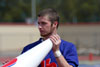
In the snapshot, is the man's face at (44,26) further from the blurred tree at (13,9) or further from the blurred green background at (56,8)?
the blurred tree at (13,9)

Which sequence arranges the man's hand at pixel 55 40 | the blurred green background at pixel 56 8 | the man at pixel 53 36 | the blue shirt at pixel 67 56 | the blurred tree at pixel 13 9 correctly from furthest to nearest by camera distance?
1. the blurred tree at pixel 13 9
2. the blurred green background at pixel 56 8
3. the blue shirt at pixel 67 56
4. the man at pixel 53 36
5. the man's hand at pixel 55 40

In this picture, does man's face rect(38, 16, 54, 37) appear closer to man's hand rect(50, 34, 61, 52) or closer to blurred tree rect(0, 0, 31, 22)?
man's hand rect(50, 34, 61, 52)

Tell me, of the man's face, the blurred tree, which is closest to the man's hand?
the man's face

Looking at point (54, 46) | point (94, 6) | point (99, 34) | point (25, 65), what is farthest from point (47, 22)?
point (94, 6)

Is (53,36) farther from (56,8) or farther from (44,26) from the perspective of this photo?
(56,8)

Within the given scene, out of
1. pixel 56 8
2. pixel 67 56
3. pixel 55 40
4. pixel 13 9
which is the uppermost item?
pixel 55 40

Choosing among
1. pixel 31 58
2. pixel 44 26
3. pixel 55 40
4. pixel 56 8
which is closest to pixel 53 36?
pixel 55 40

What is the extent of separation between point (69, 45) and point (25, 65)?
69cm

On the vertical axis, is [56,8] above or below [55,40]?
below

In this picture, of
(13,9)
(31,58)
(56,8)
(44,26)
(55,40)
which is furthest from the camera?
(56,8)

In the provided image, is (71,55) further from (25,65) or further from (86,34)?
(86,34)

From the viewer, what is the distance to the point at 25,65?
2607 millimetres

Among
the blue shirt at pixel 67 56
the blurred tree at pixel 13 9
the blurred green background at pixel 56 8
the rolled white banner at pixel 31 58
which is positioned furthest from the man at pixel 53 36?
the blurred tree at pixel 13 9

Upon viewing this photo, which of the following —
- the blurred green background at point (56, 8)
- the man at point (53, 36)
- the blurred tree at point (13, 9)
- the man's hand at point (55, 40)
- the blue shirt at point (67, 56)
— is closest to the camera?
the man's hand at point (55, 40)
